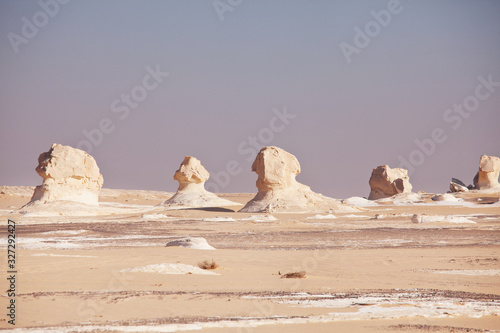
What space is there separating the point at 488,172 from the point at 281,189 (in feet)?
74.9

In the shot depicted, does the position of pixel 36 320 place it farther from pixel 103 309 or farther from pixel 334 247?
pixel 334 247

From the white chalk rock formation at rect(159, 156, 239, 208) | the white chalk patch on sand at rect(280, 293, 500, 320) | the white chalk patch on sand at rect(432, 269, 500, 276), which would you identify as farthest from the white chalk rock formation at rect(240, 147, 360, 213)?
the white chalk patch on sand at rect(280, 293, 500, 320)

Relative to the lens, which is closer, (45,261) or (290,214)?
(45,261)

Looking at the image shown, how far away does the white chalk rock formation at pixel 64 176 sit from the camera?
36906 millimetres

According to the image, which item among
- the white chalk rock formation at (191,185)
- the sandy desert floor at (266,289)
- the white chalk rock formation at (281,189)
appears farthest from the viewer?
the white chalk rock formation at (191,185)

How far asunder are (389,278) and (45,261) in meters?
6.19

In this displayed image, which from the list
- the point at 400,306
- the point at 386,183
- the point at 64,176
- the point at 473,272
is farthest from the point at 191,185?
the point at 400,306

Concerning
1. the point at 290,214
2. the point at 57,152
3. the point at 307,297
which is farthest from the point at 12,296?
the point at 57,152

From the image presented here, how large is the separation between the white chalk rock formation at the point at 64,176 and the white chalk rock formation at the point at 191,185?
32.1ft

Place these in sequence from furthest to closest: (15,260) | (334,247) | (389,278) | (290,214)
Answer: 1. (290,214)
2. (334,247)
3. (15,260)
4. (389,278)

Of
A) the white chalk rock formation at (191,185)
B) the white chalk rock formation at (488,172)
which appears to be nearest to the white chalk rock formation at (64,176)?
the white chalk rock formation at (191,185)

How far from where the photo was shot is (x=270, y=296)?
7.63 m

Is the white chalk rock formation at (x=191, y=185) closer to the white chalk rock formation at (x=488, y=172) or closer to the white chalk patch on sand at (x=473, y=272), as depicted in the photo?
the white chalk rock formation at (x=488, y=172)

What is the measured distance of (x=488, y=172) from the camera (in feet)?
169
